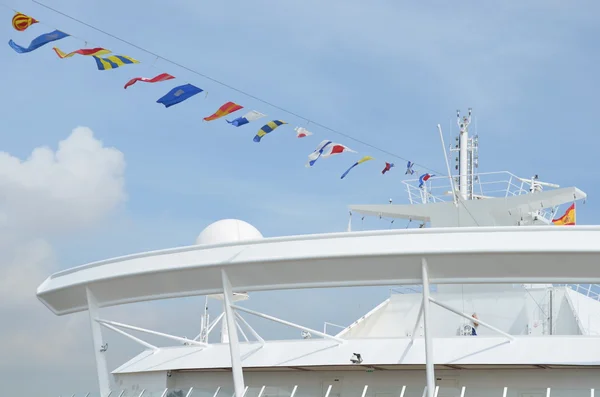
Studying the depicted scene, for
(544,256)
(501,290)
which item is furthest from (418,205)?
(544,256)

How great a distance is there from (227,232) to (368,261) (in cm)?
1112

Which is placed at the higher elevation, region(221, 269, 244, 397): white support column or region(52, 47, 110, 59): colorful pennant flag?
region(52, 47, 110, 59): colorful pennant flag

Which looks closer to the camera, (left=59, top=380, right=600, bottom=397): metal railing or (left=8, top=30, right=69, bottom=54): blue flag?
(left=59, top=380, right=600, bottom=397): metal railing

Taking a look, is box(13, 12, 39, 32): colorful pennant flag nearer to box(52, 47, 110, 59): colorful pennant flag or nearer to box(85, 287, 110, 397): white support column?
box(52, 47, 110, 59): colorful pennant flag

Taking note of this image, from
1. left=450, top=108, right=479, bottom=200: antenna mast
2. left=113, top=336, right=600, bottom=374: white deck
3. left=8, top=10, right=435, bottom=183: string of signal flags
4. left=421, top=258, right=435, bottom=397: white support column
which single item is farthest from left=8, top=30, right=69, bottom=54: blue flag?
left=450, top=108, right=479, bottom=200: antenna mast

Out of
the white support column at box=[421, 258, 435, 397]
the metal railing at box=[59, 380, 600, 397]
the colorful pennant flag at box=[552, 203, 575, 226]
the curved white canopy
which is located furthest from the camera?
the colorful pennant flag at box=[552, 203, 575, 226]

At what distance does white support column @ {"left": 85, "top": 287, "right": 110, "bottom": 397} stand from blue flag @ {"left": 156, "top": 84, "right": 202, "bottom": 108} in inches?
241

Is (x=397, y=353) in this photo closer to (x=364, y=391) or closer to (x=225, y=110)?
(x=364, y=391)

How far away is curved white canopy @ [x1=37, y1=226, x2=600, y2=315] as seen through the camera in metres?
21.2

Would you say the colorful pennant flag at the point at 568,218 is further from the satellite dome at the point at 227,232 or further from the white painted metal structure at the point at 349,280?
the satellite dome at the point at 227,232

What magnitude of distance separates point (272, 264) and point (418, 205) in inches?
517

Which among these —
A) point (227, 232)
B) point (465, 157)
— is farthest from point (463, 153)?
point (227, 232)

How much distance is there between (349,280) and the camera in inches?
904

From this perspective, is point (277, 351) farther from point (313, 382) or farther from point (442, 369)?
point (442, 369)
